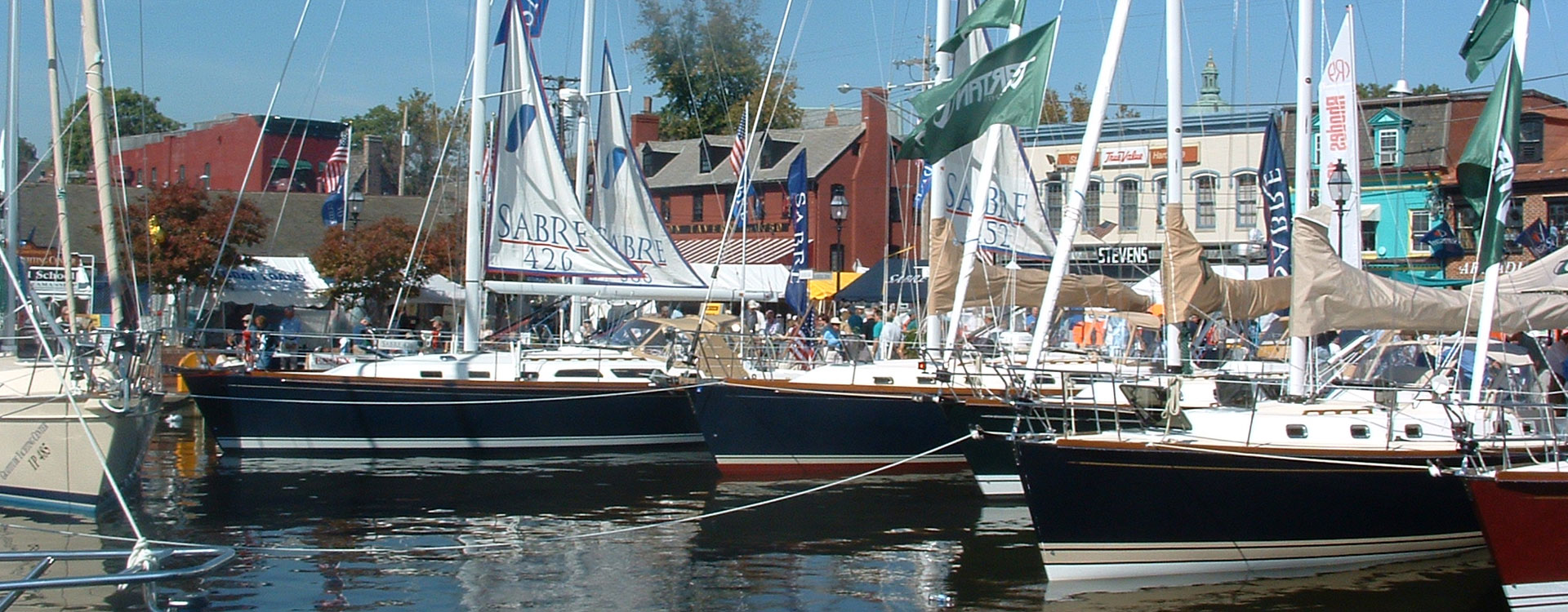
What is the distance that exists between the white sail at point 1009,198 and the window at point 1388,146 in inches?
916

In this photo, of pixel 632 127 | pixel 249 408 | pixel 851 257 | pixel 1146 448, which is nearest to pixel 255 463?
pixel 249 408

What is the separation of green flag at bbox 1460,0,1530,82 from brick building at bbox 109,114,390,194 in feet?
168

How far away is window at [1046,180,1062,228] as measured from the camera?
44219mm

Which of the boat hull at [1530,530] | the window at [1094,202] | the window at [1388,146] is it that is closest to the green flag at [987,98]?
the boat hull at [1530,530]

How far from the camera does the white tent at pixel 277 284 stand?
126 feet

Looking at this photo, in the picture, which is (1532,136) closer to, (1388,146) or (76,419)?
(1388,146)

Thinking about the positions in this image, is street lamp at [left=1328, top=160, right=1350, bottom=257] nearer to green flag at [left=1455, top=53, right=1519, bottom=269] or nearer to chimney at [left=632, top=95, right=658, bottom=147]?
green flag at [left=1455, top=53, right=1519, bottom=269]

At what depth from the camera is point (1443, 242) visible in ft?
119

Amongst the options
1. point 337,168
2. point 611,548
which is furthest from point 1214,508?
point 337,168

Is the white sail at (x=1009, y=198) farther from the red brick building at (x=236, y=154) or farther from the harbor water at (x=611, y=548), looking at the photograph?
the red brick building at (x=236, y=154)

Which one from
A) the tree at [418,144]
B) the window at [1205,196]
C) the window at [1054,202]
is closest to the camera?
the window at [1205,196]

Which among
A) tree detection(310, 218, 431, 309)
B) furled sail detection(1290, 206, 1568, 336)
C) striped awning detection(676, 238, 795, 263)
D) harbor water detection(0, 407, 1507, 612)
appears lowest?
harbor water detection(0, 407, 1507, 612)

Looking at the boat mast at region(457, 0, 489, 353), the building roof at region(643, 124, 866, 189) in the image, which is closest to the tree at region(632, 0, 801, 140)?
the building roof at region(643, 124, 866, 189)

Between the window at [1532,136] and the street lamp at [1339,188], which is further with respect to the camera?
the window at [1532,136]
